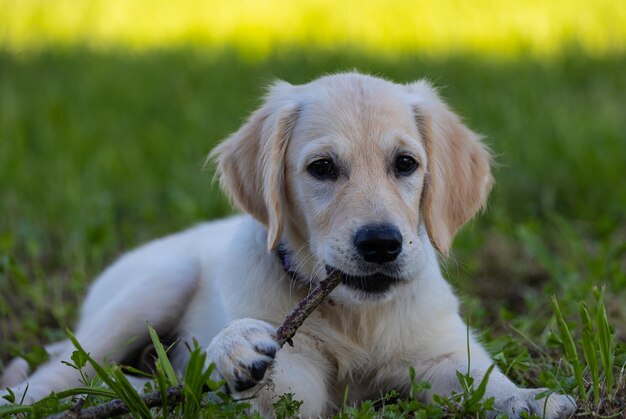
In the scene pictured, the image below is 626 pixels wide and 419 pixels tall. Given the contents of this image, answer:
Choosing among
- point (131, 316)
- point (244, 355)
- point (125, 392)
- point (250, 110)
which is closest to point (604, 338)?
point (244, 355)

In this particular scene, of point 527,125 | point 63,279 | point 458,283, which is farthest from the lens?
point 527,125

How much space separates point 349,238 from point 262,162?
0.62 meters

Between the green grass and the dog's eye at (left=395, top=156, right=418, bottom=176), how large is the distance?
2.02 feet

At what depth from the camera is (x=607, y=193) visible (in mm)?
5809

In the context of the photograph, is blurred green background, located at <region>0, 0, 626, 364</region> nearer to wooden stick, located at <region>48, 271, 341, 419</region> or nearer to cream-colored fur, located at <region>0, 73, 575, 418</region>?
cream-colored fur, located at <region>0, 73, 575, 418</region>

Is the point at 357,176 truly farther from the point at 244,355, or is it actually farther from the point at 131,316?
the point at 131,316

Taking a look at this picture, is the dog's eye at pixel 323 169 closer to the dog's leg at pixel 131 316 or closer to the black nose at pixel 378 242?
the black nose at pixel 378 242

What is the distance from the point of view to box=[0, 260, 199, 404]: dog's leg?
379 cm

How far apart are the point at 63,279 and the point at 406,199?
2503mm

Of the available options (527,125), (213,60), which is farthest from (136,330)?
(213,60)

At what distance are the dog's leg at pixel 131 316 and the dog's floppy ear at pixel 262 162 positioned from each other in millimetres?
619

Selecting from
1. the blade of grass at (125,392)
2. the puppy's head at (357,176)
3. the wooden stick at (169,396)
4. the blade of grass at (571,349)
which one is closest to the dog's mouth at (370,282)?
the puppy's head at (357,176)

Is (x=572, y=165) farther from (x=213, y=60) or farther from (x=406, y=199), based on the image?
(x=213, y=60)

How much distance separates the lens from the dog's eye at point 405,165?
3.36 metres
